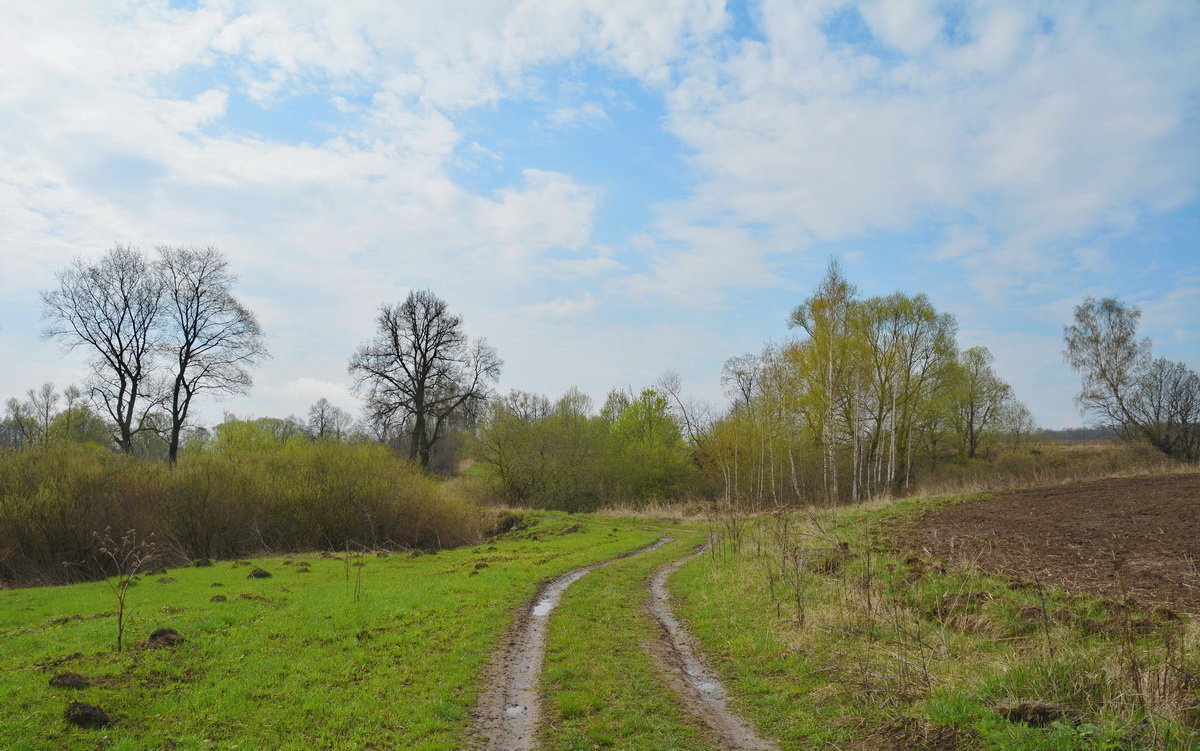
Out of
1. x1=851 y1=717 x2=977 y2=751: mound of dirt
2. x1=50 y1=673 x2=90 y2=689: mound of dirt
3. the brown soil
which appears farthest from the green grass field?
the brown soil

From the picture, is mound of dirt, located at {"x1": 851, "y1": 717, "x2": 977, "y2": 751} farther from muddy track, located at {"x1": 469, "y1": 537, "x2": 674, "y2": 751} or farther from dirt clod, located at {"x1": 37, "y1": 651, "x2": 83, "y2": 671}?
dirt clod, located at {"x1": 37, "y1": 651, "x2": 83, "y2": 671}

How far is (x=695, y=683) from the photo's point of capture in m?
8.60

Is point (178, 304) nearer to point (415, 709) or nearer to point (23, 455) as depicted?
A: point (23, 455)

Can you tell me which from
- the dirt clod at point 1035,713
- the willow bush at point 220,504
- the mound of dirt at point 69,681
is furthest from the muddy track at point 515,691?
the willow bush at point 220,504

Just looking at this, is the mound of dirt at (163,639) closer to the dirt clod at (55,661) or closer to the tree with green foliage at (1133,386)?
the dirt clod at (55,661)

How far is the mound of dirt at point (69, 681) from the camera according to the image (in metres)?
7.62

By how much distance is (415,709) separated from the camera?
7.46m

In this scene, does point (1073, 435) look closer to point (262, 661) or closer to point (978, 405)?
point (978, 405)

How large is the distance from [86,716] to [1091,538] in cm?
1752

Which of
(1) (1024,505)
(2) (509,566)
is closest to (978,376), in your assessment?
(1) (1024,505)

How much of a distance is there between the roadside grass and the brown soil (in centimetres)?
420

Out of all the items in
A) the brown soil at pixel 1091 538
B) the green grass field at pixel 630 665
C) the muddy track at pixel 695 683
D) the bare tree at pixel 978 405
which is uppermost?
the bare tree at pixel 978 405

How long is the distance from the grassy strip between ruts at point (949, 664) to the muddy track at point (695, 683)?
235mm

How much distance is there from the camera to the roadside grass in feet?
22.0
